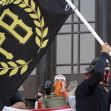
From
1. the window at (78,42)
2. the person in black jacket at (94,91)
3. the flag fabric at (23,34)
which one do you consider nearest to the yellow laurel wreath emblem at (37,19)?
the flag fabric at (23,34)

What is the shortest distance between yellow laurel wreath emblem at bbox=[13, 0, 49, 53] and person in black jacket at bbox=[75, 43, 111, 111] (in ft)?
1.77

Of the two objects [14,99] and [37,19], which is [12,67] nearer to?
[14,99]

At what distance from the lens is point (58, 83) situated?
8.92 m

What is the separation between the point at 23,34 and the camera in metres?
5.30

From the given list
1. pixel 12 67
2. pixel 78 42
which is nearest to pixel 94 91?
pixel 12 67

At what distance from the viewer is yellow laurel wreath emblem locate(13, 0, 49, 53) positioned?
5.29 m

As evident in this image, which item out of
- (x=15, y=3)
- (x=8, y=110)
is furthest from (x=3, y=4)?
(x=8, y=110)

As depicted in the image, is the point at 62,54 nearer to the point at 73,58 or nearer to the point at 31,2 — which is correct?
the point at 73,58

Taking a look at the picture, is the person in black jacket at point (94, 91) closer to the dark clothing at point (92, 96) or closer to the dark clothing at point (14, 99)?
the dark clothing at point (92, 96)

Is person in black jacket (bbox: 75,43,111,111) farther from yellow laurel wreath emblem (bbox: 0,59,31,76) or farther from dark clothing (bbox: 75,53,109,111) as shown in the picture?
yellow laurel wreath emblem (bbox: 0,59,31,76)

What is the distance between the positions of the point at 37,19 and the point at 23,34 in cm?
20

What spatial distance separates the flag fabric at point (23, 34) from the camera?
5223mm

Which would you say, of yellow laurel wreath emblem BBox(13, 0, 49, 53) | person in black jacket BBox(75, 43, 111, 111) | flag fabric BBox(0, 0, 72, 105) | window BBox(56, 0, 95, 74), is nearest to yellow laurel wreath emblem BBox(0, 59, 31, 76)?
flag fabric BBox(0, 0, 72, 105)

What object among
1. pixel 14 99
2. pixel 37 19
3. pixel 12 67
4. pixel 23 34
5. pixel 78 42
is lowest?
pixel 14 99
